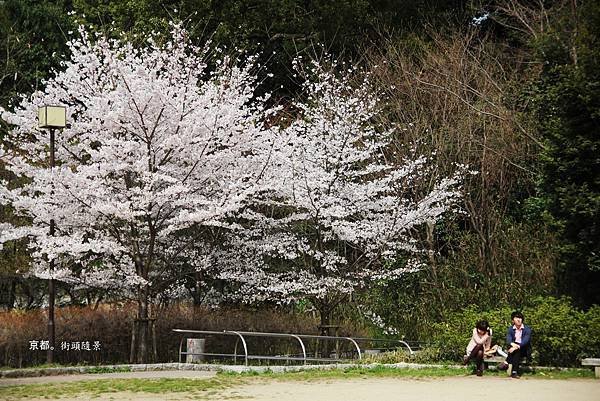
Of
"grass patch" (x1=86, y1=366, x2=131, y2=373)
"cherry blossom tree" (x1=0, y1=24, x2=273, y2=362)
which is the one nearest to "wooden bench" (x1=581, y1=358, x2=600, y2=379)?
"cherry blossom tree" (x1=0, y1=24, x2=273, y2=362)

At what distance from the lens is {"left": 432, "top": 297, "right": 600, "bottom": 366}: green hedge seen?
13.1 metres

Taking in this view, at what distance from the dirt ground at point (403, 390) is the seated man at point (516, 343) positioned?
1.16 ft

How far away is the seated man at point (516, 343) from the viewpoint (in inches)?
483

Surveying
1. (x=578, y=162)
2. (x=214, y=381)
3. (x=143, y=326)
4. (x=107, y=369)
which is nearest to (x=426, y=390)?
(x=214, y=381)

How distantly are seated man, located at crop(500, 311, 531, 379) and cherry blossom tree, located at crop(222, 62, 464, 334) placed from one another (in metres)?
5.16

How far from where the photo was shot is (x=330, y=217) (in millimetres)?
17609

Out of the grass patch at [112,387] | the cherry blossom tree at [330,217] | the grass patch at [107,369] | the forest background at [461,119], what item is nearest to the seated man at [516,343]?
the forest background at [461,119]

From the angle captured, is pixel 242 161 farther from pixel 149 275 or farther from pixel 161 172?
pixel 149 275

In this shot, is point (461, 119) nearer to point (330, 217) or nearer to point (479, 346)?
point (330, 217)

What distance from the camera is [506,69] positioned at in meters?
23.8

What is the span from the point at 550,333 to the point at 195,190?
7432 mm

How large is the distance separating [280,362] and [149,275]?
3.20 metres

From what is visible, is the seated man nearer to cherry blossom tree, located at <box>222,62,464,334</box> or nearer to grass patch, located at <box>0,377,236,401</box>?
grass patch, located at <box>0,377,236,401</box>

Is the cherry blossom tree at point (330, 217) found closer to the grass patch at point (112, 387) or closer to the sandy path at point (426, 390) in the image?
the grass patch at point (112, 387)
